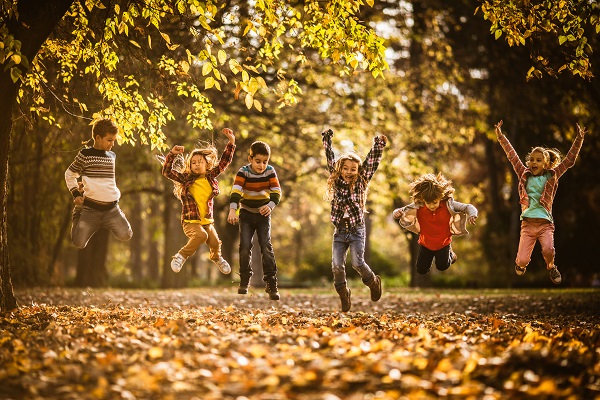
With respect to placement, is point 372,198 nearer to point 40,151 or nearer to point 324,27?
point 40,151

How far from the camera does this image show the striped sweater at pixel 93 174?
30.3 feet

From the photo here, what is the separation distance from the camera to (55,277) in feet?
65.7

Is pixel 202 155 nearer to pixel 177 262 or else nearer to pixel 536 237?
pixel 177 262

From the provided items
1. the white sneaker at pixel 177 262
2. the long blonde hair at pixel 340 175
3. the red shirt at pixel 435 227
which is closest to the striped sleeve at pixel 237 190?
the white sneaker at pixel 177 262

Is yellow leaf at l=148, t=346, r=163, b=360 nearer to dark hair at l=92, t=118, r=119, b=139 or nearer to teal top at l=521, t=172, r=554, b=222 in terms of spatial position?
dark hair at l=92, t=118, r=119, b=139

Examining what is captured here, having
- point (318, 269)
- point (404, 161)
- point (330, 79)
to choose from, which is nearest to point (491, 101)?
point (404, 161)

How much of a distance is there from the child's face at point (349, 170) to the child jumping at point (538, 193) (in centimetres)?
201

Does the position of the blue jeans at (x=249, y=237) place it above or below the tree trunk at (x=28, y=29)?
below

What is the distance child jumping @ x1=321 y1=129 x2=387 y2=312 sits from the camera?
9469 mm

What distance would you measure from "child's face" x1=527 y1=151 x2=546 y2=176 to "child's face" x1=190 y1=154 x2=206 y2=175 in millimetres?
4579

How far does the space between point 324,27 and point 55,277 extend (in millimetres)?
13806

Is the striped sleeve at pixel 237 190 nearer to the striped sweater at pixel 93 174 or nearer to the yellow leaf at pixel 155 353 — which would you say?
the striped sweater at pixel 93 174

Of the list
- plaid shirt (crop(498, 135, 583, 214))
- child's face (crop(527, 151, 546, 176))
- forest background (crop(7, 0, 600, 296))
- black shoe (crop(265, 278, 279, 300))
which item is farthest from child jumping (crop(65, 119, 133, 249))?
forest background (crop(7, 0, 600, 296))

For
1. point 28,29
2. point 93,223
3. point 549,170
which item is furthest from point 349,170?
point 28,29
